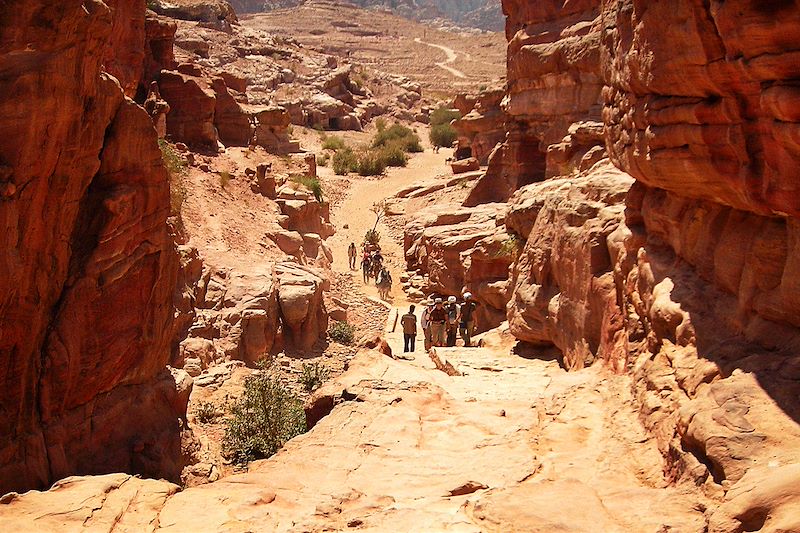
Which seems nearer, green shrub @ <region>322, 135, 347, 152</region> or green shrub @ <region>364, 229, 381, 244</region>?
green shrub @ <region>364, 229, 381, 244</region>

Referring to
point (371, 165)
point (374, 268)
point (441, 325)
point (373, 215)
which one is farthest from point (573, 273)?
point (371, 165)

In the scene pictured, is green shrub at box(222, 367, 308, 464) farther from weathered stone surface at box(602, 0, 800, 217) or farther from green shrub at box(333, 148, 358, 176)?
green shrub at box(333, 148, 358, 176)

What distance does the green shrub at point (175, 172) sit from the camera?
1698 centimetres

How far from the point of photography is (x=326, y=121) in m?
46.2

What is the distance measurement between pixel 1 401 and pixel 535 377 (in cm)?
639

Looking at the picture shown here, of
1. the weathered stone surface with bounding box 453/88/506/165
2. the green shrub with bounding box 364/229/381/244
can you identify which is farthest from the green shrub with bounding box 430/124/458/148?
the green shrub with bounding box 364/229/381/244

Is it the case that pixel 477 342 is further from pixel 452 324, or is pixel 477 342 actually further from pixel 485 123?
pixel 485 123

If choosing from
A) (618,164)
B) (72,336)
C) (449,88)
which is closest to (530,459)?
(618,164)

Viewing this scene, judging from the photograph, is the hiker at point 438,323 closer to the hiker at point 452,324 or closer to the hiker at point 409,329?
the hiker at point 452,324

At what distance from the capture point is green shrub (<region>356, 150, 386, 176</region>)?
124 feet

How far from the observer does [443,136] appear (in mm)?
45031

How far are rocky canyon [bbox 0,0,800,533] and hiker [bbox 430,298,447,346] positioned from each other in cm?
155

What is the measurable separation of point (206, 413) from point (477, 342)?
513cm

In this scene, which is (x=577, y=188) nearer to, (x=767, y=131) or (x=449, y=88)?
(x=767, y=131)
